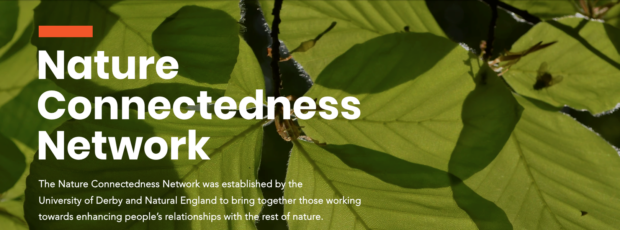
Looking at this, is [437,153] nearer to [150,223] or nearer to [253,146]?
[253,146]

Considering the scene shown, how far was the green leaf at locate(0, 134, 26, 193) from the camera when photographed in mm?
628

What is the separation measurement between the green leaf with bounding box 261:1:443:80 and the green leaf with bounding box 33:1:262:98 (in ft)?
0.52

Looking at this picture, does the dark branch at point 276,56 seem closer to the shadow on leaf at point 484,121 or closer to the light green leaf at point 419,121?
the light green leaf at point 419,121

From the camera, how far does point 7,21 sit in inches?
24.0

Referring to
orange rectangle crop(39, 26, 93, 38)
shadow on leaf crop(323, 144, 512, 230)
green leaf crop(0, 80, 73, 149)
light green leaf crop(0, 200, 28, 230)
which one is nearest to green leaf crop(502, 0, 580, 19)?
shadow on leaf crop(323, 144, 512, 230)

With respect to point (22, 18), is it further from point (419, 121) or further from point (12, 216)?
point (419, 121)

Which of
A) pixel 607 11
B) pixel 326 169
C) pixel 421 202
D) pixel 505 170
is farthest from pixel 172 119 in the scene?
pixel 607 11

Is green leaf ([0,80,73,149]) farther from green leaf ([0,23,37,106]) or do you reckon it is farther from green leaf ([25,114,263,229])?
green leaf ([25,114,263,229])

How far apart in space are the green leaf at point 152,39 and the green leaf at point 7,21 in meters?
0.11

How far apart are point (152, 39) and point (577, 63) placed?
75 centimetres

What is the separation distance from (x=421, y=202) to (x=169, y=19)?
0.46 m

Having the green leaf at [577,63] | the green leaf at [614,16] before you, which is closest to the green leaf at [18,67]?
the green leaf at [577,63]

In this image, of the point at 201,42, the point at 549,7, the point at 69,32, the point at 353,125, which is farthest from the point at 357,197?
the point at 549,7

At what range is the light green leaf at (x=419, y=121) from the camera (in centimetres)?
59
